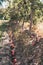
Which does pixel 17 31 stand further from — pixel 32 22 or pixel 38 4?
pixel 38 4

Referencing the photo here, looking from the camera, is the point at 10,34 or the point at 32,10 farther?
the point at 10,34

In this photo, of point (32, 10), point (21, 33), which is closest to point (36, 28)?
point (21, 33)

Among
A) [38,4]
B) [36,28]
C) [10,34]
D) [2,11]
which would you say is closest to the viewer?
[38,4]

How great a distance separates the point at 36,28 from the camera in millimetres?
17391

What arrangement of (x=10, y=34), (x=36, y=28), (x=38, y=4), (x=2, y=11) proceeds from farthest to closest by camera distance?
(x=36, y=28)
(x=10, y=34)
(x=2, y=11)
(x=38, y=4)

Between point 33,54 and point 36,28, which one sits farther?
point 36,28

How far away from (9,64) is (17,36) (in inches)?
87.4

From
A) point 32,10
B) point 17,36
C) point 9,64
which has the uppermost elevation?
point 32,10

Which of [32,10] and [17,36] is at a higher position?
[32,10]

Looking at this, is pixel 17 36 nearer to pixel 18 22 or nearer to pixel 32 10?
pixel 18 22

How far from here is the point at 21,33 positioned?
1628 cm

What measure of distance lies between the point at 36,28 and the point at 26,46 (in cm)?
246

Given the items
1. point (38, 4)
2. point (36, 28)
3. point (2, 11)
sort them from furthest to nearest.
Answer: point (36, 28), point (2, 11), point (38, 4)

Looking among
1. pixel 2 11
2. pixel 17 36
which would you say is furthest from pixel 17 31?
pixel 2 11
